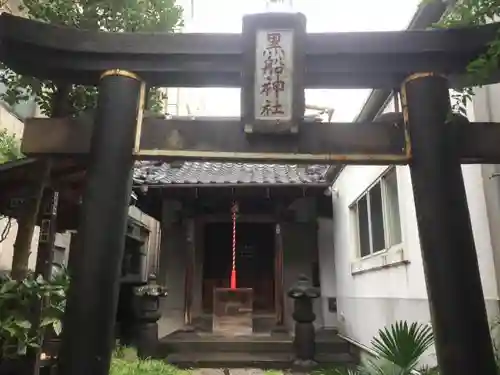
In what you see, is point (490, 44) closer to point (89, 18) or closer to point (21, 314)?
point (89, 18)

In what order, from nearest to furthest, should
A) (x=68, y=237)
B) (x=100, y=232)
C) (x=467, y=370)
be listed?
(x=467, y=370)
(x=100, y=232)
(x=68, y=237)

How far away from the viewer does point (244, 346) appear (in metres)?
9.91

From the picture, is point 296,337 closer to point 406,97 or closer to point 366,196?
point 366,196

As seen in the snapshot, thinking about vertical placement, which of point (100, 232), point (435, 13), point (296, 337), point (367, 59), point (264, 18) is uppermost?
point (435, 13)

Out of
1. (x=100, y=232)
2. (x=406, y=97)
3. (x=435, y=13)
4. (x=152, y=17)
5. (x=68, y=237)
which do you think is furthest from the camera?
(x=68, y=237)

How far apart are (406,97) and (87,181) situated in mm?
2870

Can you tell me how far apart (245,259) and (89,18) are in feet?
33.8

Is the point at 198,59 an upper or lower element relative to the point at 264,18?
lower

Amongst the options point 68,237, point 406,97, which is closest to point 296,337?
point 68,237

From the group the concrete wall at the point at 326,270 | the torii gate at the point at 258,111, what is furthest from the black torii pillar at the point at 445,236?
the concrete wall at the point at 326,270

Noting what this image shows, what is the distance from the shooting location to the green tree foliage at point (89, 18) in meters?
5.56

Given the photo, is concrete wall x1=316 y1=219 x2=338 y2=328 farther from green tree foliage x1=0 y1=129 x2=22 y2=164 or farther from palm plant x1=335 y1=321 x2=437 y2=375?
green tree foliage x1=0 y1=129 x2=22 y2=164

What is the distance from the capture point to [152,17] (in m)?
5.88

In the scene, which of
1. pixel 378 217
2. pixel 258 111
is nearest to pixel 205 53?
pixel 258 111
